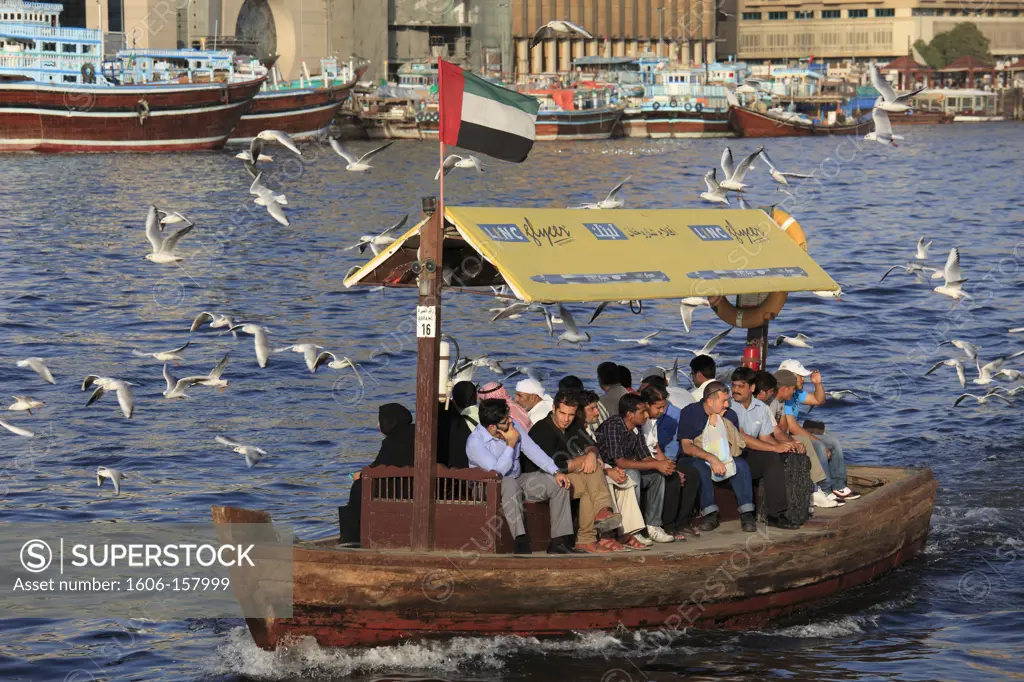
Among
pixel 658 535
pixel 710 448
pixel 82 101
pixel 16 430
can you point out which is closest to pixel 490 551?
pixel 658 535

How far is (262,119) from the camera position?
95.3 metres

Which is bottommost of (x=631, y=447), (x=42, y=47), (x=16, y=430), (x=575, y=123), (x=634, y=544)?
(x=16, y=430)

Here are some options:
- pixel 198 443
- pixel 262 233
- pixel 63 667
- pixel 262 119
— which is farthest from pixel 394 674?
pixel 262 119

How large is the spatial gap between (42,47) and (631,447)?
80.6 m

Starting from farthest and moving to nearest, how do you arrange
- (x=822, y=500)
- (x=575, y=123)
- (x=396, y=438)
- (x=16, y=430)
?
(x=575, y=123) → (x=16, y=430) → (x=822, y=500) → (x=396, y=438)

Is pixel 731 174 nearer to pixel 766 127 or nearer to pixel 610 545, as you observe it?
pixel 610 545

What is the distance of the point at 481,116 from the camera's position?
1218cm

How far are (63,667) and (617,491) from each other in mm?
4632

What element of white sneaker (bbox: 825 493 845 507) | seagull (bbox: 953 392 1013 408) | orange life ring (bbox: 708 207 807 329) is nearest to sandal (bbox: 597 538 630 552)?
white sneaker (bbox: 825 493 845 507)

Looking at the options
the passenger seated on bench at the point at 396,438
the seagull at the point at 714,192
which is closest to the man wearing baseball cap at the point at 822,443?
the passenger seated on bench at the point at 396,438

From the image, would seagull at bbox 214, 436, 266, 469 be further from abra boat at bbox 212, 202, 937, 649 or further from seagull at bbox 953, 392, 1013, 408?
seagull at bbox 953, 392, 1013, 408

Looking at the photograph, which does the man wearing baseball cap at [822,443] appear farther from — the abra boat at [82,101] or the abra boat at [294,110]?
the abra boat at [294,110]

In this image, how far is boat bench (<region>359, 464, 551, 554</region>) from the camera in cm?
1238

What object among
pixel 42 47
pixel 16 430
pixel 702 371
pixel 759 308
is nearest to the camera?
pixel 702 371
